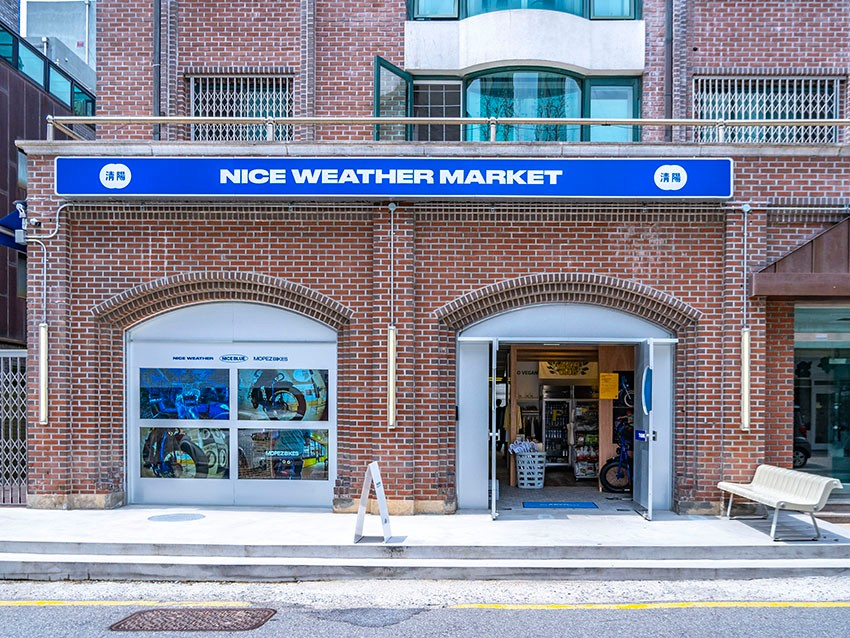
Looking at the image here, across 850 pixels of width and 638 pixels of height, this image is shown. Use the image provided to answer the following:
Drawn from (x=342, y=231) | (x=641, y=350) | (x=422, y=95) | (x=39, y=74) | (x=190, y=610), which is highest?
(x=39, y=74)

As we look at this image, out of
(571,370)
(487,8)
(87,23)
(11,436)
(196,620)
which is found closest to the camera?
(196,620)

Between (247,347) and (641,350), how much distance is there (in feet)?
18.8

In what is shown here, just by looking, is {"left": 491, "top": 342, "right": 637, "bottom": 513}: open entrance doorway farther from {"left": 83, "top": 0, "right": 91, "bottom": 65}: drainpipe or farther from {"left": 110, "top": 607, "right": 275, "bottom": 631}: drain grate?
{"left": 83, "top": 0, "right": 91, "bottom": 65}: drainpipe

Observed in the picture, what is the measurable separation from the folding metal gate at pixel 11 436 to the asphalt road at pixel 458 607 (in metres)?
3.30

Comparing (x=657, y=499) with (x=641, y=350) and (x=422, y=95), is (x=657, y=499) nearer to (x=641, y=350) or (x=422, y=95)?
(x=641, y=350)

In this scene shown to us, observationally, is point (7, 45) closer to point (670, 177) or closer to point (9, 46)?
point (9, 46)

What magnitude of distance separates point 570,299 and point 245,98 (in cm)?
673

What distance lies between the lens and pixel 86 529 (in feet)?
30.1

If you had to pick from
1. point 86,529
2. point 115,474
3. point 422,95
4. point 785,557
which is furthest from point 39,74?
point 785,557

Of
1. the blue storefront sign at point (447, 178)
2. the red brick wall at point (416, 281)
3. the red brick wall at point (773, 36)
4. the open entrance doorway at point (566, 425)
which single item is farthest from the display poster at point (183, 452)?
the red brick wall at point (773, 36)

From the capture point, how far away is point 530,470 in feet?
40.5

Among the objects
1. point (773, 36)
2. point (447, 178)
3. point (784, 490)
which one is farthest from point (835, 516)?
point (773, 36)

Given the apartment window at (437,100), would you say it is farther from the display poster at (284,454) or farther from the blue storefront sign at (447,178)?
the display poster at (284,454)

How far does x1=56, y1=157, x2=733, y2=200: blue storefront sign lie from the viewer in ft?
33.1
